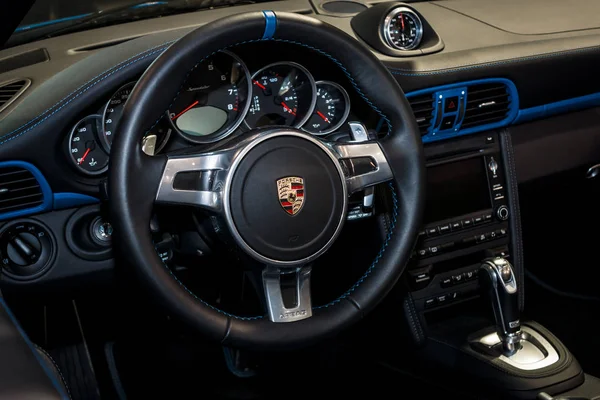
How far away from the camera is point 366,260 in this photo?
2.29 m

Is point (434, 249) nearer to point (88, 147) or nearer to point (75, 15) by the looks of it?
point (88, 147)

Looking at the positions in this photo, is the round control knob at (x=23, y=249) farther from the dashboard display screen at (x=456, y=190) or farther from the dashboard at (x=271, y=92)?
the dashboard display screen at (x=456, y=190)

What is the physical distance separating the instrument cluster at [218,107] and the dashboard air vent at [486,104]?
1.90ft

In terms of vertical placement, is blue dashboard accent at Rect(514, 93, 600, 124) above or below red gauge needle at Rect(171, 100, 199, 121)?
below

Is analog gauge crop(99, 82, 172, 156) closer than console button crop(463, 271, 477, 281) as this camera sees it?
Yes

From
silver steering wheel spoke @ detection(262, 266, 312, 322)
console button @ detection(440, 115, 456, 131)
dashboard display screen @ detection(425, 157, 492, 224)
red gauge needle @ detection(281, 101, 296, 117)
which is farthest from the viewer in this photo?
dashboard display screen @ detection(425, 157, 492, 224)

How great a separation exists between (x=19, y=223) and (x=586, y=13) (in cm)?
187

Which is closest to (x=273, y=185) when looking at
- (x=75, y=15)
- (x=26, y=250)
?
(x=26, y=250)

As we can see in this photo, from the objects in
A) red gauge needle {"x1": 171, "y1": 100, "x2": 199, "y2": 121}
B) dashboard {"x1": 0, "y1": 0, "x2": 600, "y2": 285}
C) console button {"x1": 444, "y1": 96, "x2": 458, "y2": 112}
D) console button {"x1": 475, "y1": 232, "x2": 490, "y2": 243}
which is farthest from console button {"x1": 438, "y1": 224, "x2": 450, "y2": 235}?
red gauge needle {"x1": 171, "y1": 100, "x2": 199, "y2": 121}

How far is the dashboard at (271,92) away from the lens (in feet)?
5.58

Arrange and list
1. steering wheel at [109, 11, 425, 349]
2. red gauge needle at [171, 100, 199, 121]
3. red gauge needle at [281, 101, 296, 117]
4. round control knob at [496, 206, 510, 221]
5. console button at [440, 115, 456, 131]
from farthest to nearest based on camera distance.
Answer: round control knob at [496, 206, 510, 221]
console button at [440, 115, 456, 131]
red gauge needle at [281, 101, 296, 117]
red gauge needle at [171, 100, 199, 121]
steering wheel at [109, 11, 425, 349]

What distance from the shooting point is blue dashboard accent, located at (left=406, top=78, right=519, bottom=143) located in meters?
2.18

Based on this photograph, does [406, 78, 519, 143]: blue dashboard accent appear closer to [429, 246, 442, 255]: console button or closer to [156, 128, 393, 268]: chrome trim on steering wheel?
[429, 246, 442, 255]: console button

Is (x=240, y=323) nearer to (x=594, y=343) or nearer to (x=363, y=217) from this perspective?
(x=363, y=217)
